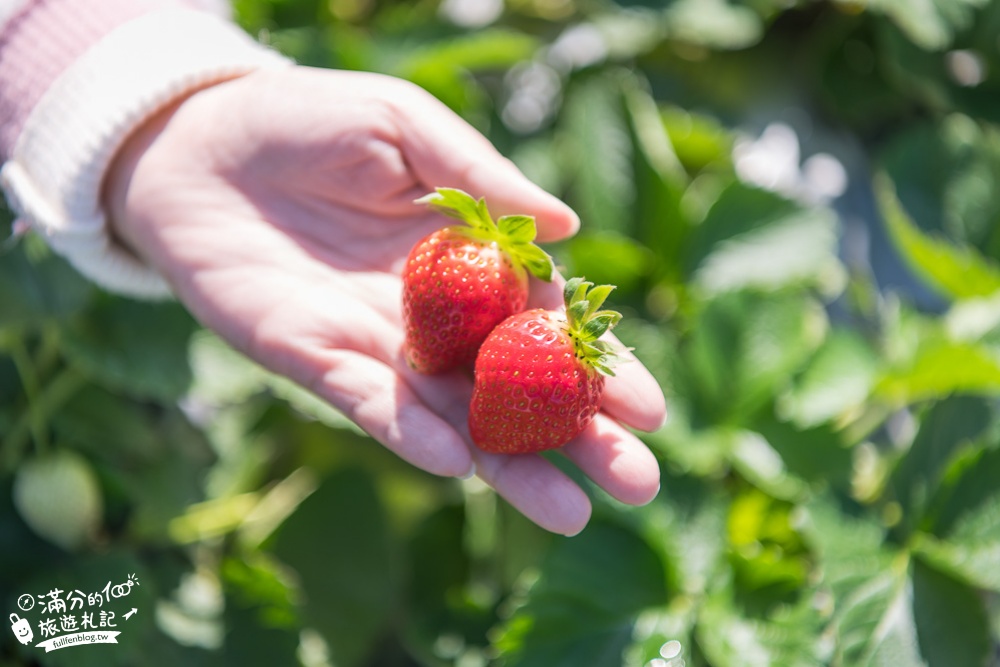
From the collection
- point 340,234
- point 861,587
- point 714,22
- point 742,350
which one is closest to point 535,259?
point 340,234

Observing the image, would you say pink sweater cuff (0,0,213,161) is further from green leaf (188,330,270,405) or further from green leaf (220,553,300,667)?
green leaf (220,553,300,667)

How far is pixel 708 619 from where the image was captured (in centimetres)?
88

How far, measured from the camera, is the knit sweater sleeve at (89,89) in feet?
2.84

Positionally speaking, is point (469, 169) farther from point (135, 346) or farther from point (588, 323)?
point (135, 346)

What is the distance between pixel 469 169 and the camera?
75cm

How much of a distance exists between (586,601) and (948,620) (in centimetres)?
34

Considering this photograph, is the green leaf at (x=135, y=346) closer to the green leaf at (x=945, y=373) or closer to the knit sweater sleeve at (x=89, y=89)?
the knit sweater sleeve at (x=89, y=89)

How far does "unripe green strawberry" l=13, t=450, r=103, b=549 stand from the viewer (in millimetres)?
918

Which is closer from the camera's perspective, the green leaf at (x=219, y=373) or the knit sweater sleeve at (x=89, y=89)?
the knit sweater sleeve at (x=89, y=89)

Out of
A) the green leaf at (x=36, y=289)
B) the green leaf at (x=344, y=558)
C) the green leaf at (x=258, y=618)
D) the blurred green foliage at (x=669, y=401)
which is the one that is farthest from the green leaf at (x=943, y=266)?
the green leaf at (x=36, y=289)

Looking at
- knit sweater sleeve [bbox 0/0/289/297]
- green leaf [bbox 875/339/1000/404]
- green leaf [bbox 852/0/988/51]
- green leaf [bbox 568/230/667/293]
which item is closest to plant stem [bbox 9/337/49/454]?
knit sweater sleeve [bbox 0/0/289/297]

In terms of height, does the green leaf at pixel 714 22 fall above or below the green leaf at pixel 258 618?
above

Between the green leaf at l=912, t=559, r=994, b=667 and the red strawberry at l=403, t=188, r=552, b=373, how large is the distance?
49 centimetres

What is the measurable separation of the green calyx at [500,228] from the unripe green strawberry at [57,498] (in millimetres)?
488
